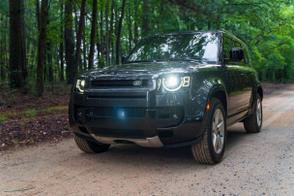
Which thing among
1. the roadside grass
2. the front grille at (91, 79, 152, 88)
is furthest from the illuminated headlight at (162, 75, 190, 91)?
the roadside grass

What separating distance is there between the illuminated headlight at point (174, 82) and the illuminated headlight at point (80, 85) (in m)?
1.23

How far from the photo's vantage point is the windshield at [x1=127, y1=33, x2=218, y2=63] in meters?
6.54

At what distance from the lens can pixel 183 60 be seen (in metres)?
6.39

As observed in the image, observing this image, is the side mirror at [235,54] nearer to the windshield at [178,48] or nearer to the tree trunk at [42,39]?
the windshield at [178,48]

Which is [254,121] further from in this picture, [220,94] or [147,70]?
[147,70]

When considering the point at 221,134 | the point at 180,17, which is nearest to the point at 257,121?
the point at 221,134

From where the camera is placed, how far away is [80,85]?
5895mm

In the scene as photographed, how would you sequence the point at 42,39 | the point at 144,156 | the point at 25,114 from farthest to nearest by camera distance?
the point at 42,39
the point at 25,114
the point at 144,156

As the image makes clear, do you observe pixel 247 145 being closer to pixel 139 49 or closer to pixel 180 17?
pixel 139 49

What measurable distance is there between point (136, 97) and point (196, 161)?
139 centimetres

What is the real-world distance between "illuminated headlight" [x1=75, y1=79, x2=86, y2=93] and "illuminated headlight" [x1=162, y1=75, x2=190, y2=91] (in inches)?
48.3

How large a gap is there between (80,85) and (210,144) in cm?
201

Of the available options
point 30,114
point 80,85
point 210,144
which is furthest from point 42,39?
point 210,144

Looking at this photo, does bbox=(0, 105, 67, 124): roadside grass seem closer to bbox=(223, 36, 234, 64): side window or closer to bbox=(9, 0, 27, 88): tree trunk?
bbox=(9, 0, 27, 88): tree trunk
